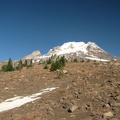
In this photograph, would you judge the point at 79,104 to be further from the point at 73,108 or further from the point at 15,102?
the point at 15,102

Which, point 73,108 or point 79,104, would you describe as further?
point 79,104

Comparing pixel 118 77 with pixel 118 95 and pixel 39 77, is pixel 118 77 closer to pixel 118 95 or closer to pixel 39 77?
pixel 118 95

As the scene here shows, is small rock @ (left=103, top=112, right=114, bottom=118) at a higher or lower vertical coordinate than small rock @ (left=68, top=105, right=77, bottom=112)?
lower

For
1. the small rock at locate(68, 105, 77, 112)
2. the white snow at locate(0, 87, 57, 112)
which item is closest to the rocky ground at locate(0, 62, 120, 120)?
the small rock at locate(68, 105, 77, 112)

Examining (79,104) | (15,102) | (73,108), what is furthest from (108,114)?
(15,102)

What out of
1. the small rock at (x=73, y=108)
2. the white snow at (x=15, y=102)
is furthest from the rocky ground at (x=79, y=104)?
the white snow at (x=15, y=102)

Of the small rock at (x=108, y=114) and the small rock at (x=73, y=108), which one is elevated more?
the small rock at (x=73, y=108)

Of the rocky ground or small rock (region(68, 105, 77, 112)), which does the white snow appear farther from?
small rock (region(68, 105, 77, 112))

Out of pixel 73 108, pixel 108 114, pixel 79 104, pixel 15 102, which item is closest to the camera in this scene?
pixel 108 114

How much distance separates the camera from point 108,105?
20.5 m

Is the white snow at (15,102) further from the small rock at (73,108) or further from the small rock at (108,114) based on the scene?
the small rock at (108,114)

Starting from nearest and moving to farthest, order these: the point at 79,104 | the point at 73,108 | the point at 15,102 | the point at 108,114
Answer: the point at 108,114 → the point at 73,108 → the point at 79,104 → the point at 15,102

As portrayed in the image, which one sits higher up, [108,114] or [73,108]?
[73,108]

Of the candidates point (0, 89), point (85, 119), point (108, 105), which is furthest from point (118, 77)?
point (0, 89)
